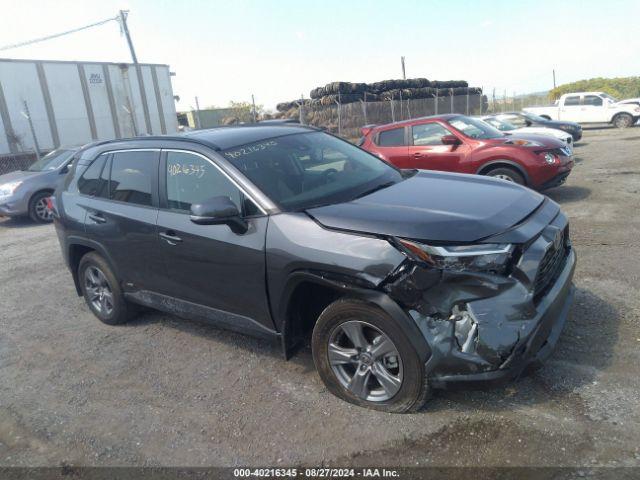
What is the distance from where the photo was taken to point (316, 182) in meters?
3.78

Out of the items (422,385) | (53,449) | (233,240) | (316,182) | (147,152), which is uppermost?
(147,152)

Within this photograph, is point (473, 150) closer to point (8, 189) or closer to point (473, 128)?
point (473, 128)

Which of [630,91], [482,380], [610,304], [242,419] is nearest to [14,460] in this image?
[242,419]

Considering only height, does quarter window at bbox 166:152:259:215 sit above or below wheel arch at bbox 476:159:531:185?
above

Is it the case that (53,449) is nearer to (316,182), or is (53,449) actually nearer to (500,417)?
(316,182)

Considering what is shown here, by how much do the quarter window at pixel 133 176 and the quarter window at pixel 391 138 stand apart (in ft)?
19.0

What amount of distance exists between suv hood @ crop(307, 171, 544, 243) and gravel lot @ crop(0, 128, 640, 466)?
0.99 meters

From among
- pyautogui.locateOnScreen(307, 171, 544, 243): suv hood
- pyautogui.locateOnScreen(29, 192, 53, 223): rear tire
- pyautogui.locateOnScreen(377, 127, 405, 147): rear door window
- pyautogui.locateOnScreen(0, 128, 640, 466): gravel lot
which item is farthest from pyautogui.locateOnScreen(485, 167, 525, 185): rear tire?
pyautogui.locateOnScreen(29, 192, 53, 223): rear tire

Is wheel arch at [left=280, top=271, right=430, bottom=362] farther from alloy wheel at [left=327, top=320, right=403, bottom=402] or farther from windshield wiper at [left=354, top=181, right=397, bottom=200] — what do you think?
windshield wiper at [left=354, top=181, right=397, bottom=200]

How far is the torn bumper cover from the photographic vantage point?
275 cm

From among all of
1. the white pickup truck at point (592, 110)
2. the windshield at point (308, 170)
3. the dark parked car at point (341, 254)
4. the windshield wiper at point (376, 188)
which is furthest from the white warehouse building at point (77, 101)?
the white pickup truck at point (592, 110)

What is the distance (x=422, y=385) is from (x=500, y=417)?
0.53m

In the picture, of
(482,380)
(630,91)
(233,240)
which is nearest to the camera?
(482,380)

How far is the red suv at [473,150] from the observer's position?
26.3ft
